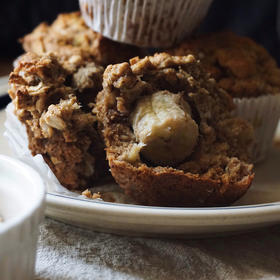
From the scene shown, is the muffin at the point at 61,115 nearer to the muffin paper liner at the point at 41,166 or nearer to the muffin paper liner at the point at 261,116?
the muffin paper liner at the point at 41,166

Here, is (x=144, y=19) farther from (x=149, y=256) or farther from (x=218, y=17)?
(x=218, y=17)

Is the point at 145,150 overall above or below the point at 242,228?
above

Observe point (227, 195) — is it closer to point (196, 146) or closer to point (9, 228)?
point (196, 146)

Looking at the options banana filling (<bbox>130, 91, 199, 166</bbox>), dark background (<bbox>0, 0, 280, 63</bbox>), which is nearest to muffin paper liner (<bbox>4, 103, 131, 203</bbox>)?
banana filling (<bbox>130, 91, 199, 166</bbox>)

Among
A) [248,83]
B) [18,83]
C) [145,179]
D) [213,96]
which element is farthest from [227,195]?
[18,83]

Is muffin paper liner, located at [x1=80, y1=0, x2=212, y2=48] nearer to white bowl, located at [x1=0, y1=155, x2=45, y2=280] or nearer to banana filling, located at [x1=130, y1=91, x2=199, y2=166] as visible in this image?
banana filling, located at [x1=130, y1=91, x2=199, y2=166]

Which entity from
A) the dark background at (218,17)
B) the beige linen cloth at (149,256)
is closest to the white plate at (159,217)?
the beige linen cloth at (149,256)
